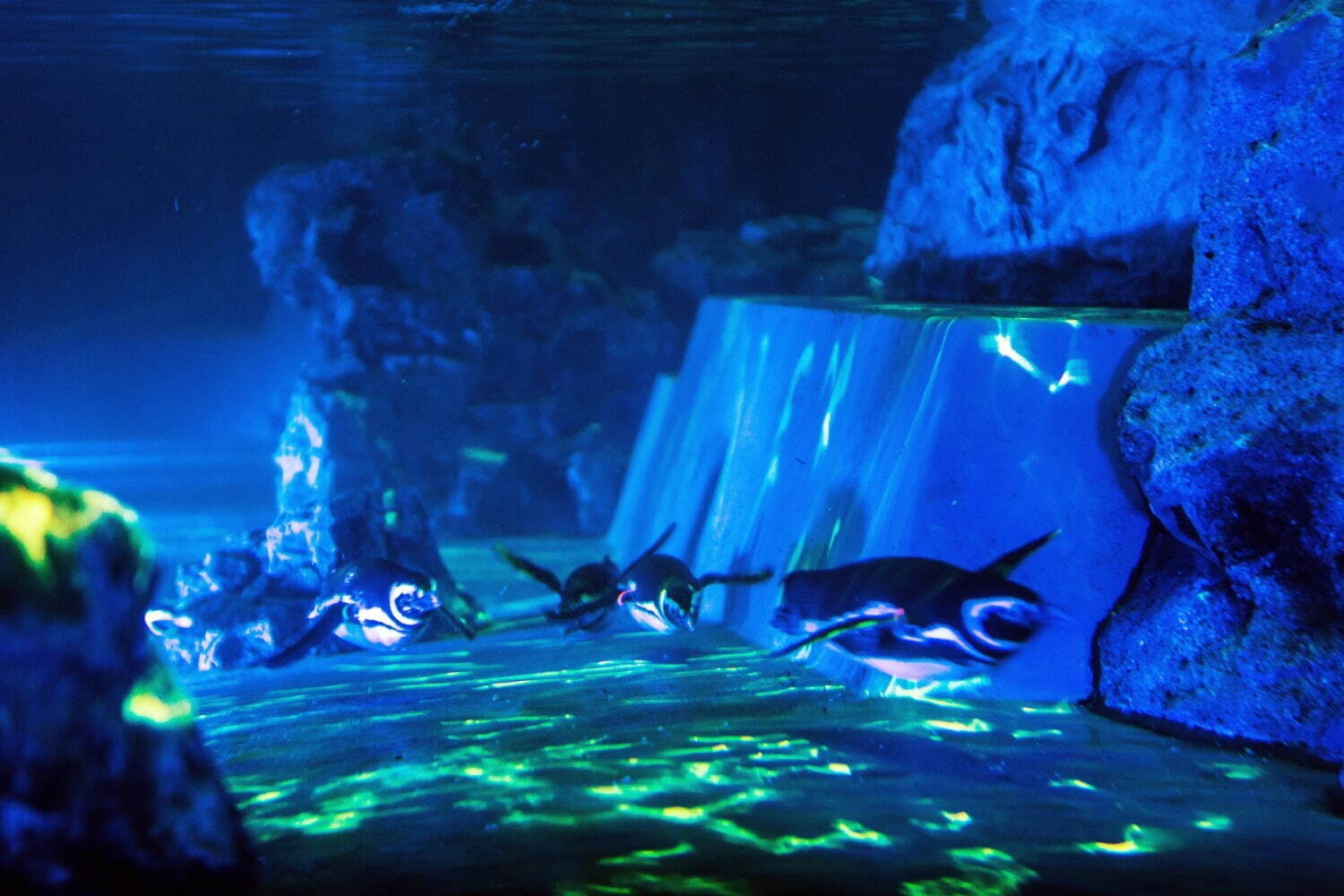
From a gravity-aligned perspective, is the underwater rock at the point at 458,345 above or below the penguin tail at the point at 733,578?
above

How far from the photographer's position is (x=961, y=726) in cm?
365

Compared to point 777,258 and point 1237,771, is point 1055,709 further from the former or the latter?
point 777,258

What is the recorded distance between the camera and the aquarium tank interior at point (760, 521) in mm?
2186

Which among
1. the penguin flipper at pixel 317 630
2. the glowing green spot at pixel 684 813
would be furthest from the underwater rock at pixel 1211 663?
the penguin flipper at pixel 317 630

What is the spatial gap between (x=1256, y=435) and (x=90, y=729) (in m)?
3.63

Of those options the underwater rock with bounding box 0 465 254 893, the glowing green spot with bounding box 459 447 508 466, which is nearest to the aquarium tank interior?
the underwater rock with bounding box 0 465 254 893

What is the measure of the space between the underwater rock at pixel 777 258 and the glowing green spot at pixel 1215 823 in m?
10.8

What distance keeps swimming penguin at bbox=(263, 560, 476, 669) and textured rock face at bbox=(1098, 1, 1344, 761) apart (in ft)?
9.93

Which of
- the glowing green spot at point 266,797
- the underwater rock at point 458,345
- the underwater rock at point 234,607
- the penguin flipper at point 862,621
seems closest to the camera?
the glowing green spot at point 266,797

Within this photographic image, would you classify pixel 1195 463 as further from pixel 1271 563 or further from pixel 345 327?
pixel 345 327

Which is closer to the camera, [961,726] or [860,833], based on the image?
[860,833]

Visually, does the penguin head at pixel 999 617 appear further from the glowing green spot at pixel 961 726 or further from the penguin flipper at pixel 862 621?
the glowing green spot at pixel 961 726

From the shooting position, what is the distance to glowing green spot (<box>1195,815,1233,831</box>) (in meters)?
2.59

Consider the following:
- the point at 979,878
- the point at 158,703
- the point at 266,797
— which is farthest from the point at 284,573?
the point at 979,878
